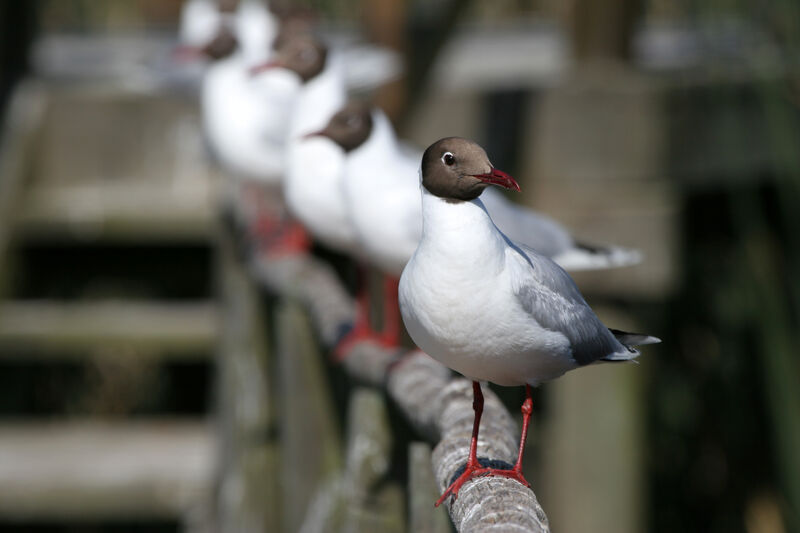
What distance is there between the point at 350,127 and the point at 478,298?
124cm

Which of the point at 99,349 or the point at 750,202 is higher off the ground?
the point at 750,202

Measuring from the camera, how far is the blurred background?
340 centimetres

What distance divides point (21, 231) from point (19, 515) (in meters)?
1.37

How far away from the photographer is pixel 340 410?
10.3 ft

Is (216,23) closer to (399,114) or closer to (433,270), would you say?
(399,114)

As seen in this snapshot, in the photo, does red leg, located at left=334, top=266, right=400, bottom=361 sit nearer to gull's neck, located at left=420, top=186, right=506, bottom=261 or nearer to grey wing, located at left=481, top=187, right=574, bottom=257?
grey wing, located at left=481, top=187, right=574, bottom=257

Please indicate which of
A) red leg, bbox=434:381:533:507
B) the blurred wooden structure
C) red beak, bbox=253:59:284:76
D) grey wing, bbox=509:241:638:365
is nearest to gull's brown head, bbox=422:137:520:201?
grey wing, bbox=509:241:638:365

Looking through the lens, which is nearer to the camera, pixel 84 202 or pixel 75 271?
pixel 84 202

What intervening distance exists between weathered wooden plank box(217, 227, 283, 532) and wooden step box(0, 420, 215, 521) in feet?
1.76

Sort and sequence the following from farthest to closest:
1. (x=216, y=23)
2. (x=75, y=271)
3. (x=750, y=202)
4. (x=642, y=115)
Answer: (x=75, y=271) < (x=216, y=23) < (x=750, y=202) < (x=642, y=115)

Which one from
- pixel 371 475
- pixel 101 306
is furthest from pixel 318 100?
pixel 101 306

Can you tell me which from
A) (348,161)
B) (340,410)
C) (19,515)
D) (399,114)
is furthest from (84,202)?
(348,161)

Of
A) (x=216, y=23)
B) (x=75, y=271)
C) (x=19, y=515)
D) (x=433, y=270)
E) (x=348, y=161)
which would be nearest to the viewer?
(x=433, y=270)

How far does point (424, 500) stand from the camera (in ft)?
5.49
